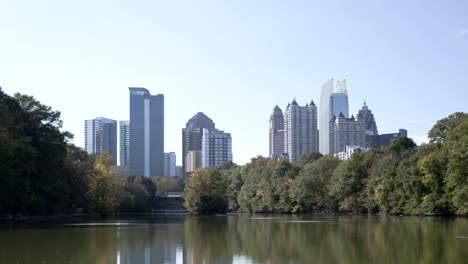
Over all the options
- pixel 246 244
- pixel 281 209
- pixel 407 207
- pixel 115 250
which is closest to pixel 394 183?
pixel 407 207

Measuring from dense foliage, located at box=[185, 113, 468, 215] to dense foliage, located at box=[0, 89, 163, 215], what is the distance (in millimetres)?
14877

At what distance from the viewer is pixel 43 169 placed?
67.8 m

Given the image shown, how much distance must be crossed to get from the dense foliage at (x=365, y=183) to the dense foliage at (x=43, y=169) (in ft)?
48.8

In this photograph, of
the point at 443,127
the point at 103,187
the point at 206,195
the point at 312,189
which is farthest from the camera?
the point at 312,189

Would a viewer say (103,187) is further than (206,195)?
No

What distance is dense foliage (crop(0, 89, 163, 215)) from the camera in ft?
189

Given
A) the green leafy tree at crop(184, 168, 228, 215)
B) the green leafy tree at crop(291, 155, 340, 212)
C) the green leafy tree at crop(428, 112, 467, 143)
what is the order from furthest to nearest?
the green leafy tree at crop(291, 155, 340, 212)
the green leafy tree at crop(184, 168, 228, 215)
the green leafy tree at crop(428, 112, 467, 143)

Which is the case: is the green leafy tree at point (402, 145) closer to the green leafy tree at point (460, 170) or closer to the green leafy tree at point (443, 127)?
the green leafy tree at point (443, 127)

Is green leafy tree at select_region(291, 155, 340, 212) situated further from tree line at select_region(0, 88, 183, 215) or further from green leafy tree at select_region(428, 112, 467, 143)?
tree line at select_region(0, 88, 183, 215)

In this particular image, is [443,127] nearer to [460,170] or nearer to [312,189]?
[460,170]

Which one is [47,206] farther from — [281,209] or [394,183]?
[281,209]

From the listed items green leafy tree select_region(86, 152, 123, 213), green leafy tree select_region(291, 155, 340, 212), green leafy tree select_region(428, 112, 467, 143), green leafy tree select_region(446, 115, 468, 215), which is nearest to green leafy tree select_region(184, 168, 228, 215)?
green leafy tree select_region(291, 155, 340, 212)

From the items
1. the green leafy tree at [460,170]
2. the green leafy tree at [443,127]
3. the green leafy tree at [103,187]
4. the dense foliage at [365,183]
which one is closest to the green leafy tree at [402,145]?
the dense foliage at [365,183]

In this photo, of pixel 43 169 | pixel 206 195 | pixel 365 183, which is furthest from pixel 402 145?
pixel 43 169
